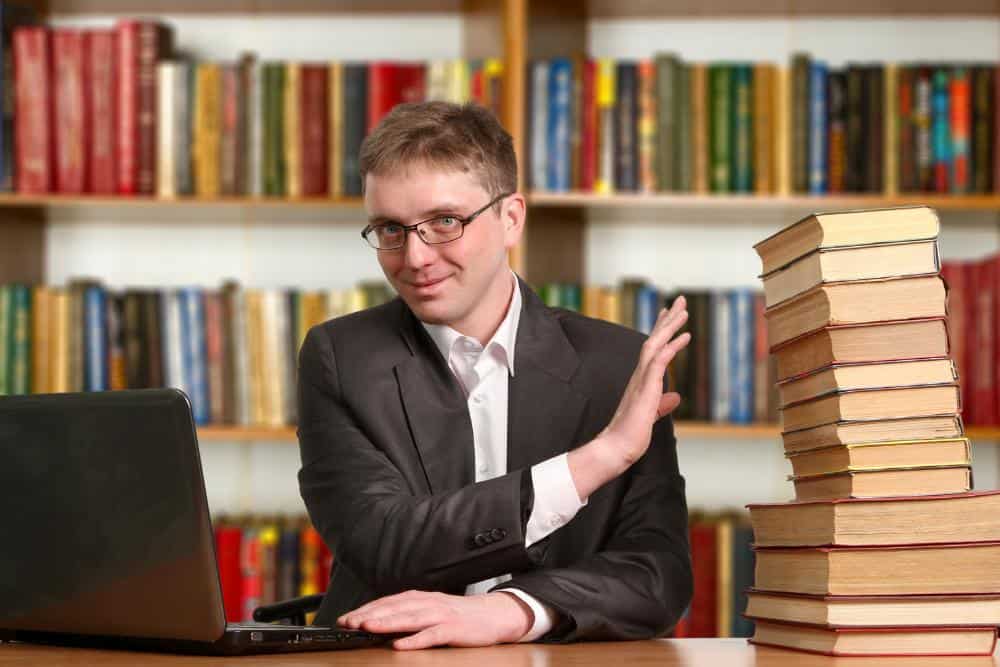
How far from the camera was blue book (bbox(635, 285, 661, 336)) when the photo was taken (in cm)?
267

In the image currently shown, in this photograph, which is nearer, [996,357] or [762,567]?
[762,567]

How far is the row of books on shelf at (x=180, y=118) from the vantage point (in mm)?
2713

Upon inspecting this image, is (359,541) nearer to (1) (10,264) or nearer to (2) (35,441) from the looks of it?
(2) (35,441)

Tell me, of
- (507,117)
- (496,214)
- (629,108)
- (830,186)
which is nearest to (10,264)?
(507,117)

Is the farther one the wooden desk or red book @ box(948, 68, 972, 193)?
red book @ box(948, 68, 972, 193)

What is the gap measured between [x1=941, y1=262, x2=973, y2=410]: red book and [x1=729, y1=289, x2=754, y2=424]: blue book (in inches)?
15.7

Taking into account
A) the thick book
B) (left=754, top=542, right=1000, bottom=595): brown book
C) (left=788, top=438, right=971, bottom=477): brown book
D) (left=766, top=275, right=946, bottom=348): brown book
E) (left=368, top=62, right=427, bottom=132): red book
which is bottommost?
(left=754, top=542, right=1000, bottom=595): brown book

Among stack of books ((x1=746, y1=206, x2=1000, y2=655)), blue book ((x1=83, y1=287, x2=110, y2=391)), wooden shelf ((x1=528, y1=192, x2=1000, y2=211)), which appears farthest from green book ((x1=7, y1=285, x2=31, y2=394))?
stack of books ((x1=746, y1=206, x2=1000, y2=655))

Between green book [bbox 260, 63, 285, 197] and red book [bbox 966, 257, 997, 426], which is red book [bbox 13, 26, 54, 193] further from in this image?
red book [bbox 966, 257, 997, 426]

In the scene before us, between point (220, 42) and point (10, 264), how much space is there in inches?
26.7

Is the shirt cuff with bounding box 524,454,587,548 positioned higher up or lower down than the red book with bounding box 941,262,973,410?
lower down

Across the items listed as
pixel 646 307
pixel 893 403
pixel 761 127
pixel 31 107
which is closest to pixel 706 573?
pixel 646 307

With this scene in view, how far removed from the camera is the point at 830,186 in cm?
267

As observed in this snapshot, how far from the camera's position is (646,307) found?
2.68m
